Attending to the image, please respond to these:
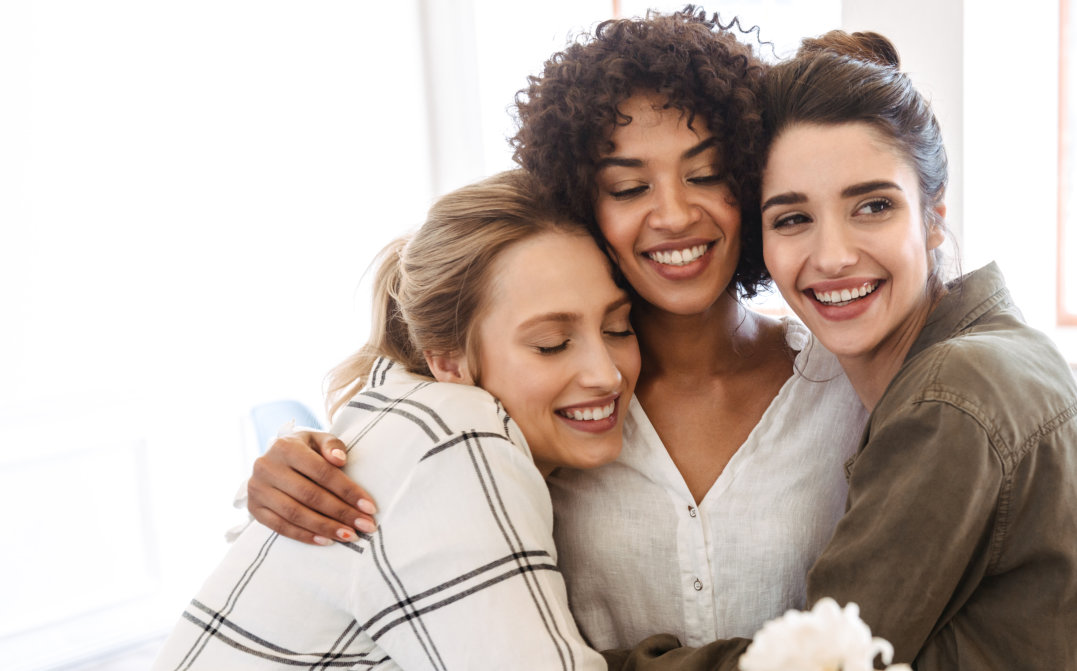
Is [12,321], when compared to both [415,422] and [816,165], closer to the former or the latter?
[415,422]

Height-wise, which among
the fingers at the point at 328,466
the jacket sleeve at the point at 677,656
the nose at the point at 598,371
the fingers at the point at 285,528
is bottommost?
the jacket sleeve at the point at 677,656

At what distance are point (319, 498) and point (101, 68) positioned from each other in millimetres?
3074

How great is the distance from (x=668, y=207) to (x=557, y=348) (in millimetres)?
287

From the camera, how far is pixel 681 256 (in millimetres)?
1519

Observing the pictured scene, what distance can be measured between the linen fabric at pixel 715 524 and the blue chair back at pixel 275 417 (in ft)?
3.83

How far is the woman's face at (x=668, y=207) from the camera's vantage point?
1482mm

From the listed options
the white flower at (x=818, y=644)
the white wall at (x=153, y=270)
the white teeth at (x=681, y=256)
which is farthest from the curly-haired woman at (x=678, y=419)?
the white wall at (x=153, y=270)

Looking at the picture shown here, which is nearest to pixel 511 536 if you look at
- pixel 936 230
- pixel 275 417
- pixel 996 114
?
pixel 936 230

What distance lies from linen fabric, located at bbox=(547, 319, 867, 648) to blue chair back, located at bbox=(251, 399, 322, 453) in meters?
1.17

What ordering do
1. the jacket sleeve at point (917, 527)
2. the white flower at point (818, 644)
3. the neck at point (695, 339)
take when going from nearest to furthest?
the white flower at point (818, 644) < the jacket sleeve at point (917, 527) < the neck at point (695, 339)

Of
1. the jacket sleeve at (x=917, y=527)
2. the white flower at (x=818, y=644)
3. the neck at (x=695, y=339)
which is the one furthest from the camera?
the neck at (x=695, y=339)

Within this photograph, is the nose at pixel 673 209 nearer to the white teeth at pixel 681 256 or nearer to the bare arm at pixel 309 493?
the white teeth at pixel 681 256

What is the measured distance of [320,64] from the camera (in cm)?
450

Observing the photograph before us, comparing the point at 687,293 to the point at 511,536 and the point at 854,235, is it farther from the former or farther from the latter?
the point at 511,536
